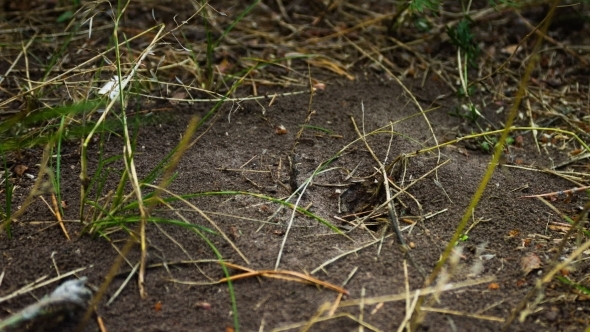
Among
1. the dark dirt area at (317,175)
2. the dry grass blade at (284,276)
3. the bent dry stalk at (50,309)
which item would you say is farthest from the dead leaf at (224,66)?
the bent dry stalk at (50,309)

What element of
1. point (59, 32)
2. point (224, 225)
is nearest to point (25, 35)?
point (59, 32)

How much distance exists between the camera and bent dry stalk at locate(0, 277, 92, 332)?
141 cm

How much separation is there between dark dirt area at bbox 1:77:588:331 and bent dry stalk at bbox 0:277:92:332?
6cm

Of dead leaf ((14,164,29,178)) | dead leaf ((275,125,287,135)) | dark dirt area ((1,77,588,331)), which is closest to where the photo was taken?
dark dirt area ((1,77,588,331))

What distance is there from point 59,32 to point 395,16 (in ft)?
4.58

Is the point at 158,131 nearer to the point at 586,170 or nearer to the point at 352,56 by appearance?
the point at 352,56

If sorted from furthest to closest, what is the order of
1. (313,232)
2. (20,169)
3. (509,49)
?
(509,49) < (20,169) < (313,232)

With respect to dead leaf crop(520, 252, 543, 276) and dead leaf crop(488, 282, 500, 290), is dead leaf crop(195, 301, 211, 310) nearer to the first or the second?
dead leaf crop(488, 282, 500, 290)

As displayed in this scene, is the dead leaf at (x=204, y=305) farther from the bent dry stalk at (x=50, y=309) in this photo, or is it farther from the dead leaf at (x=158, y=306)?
the bent dry stalk at (x=50, y=309)

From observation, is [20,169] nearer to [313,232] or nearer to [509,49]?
[313,232]

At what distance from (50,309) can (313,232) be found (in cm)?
70

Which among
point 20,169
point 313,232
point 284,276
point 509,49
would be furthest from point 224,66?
point 509,49

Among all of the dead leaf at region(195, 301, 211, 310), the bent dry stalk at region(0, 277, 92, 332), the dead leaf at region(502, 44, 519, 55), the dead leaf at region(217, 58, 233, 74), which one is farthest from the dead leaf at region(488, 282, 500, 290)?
the dead leaf at region(502, 44, 519, 55)

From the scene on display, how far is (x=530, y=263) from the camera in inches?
65.6
